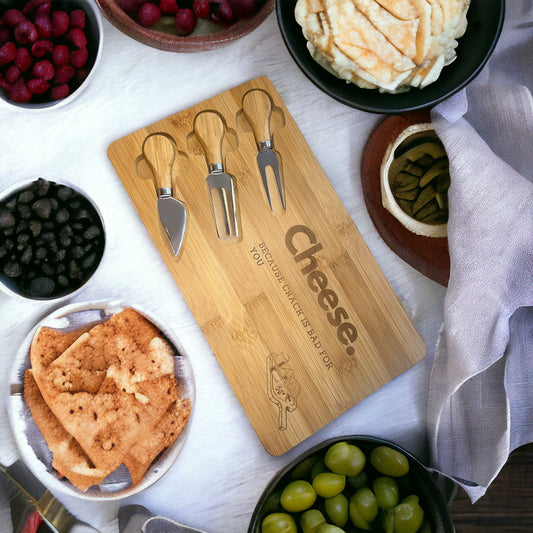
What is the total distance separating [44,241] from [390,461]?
577 mm

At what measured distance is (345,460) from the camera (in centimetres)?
74

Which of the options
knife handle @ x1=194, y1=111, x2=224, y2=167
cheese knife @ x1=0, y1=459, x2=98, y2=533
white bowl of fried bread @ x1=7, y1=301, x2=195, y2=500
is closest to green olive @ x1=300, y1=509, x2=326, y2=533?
white bowl of fried bread @ x1=7, y1=301, x2=195, y2=500

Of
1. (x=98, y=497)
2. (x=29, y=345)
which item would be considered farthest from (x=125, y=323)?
(x=98, y=497)

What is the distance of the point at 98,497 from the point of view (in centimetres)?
77

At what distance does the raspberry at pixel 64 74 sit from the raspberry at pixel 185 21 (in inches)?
6.6

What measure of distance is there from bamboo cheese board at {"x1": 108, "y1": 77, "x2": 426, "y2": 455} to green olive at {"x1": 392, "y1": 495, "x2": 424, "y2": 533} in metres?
0.16

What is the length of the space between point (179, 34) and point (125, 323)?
0.44 meters

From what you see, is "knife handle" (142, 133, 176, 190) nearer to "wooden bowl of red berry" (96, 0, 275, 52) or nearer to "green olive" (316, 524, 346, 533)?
A: "wooden bowl of red berry" (96, 0, 275, 52)

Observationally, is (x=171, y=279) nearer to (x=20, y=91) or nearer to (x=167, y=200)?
(x=167, y=200)

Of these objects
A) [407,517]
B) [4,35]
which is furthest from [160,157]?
[407,517]

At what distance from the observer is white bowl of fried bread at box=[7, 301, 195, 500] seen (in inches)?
30.0

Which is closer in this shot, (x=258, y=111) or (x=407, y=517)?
(x=407, y=517)

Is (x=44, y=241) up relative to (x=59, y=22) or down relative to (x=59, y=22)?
down

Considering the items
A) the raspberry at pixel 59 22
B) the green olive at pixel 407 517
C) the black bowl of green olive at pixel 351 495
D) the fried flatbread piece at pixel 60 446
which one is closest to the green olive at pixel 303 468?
the black bowl of green olive at pixel 351 495
